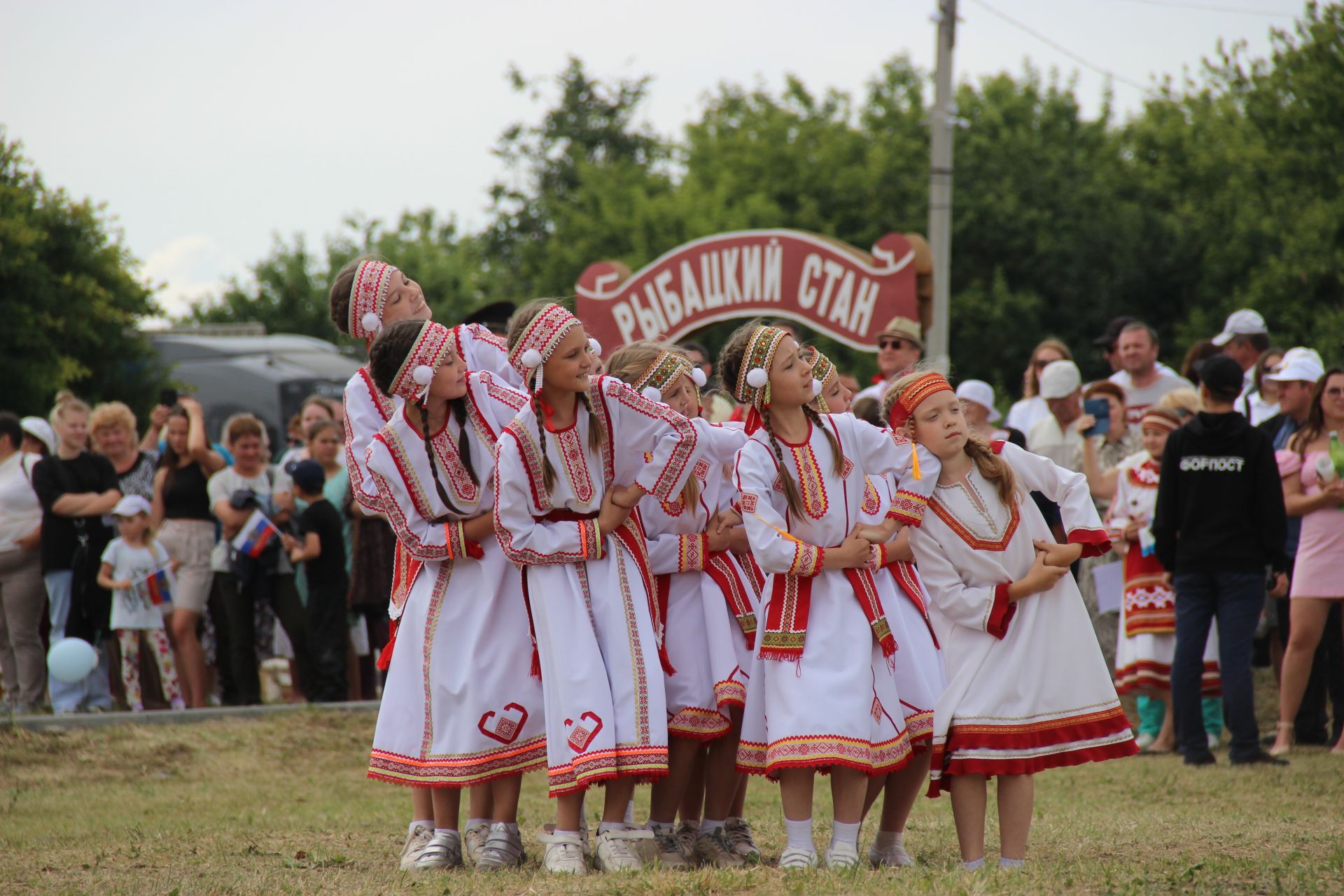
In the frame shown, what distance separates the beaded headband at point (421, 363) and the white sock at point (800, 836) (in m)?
1.81

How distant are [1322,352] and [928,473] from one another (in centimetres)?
2116

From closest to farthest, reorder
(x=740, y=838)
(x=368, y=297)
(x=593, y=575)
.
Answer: (x=593, y=575) → (x=740, y=838) → (x=368, y=297)

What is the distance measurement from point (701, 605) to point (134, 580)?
216 inches

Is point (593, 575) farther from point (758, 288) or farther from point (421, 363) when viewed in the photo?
point (758, 288)

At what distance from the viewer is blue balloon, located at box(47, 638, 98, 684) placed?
9.04 m

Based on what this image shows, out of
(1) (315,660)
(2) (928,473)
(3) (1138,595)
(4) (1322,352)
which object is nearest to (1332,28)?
(4) (1322,352)

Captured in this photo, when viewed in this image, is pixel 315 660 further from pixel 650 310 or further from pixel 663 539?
pixel 663 539

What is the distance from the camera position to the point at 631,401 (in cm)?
488

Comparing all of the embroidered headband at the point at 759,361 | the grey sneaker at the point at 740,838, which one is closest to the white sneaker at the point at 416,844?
the grey sneaker at the point at 740,838

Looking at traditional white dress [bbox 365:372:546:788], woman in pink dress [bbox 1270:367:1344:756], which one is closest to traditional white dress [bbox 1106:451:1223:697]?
woman in pink dress [bbox 1270:367:1344:756]

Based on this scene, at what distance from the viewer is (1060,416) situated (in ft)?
30.5

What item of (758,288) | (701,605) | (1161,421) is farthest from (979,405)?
(701,605)

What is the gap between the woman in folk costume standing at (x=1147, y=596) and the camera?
8.25 meters

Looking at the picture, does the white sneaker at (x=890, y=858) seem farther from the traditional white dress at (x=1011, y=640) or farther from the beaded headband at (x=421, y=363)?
the beaded headband at (x=421, y=363)
